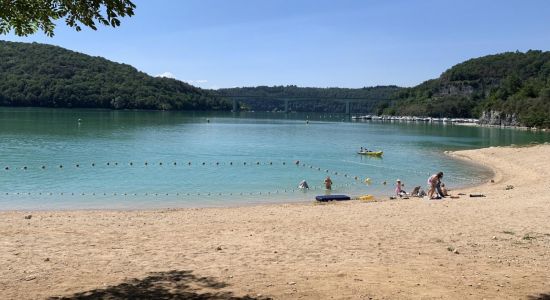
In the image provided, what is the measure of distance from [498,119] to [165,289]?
18510 centimetres

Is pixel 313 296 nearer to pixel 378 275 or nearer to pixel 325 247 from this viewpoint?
pixel 378 275

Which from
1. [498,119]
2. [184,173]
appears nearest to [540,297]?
[184,173]

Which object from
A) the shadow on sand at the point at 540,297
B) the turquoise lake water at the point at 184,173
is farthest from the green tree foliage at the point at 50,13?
the turquoise lake water at the point at 184,173

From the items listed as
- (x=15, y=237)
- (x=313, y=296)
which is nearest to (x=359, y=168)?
(x=15, y=237)

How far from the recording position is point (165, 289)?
9578mm

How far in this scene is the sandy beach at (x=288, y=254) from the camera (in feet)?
31.1

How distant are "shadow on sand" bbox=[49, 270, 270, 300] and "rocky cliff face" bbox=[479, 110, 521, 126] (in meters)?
167

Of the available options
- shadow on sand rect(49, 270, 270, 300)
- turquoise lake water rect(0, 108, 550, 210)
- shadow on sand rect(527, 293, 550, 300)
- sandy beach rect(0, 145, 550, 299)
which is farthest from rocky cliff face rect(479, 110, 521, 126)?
shadow on sand rect(49, 270, 270, 300)

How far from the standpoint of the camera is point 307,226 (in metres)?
17.5

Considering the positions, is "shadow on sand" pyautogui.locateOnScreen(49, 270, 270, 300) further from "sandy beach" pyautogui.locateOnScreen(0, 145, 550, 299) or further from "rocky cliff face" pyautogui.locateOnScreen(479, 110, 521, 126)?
"rocky cliff face" pyautogui.locateOnScreen(479, 110, 521, 126)

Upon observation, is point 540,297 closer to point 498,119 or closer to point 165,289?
point 165,289

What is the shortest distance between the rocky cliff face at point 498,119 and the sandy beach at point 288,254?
518ft

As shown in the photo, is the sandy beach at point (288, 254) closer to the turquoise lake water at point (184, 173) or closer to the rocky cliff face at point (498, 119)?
the turquoise lake water at point (184, 173)

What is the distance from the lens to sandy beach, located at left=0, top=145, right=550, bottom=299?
9.48 m
